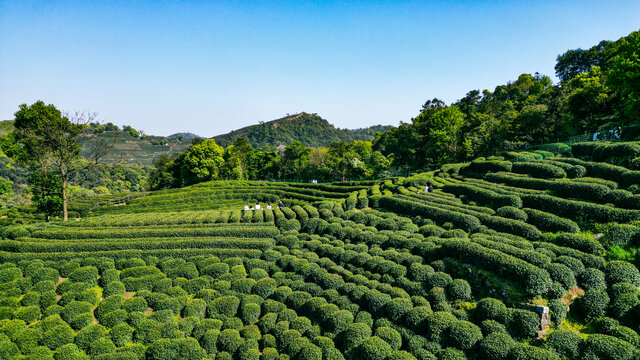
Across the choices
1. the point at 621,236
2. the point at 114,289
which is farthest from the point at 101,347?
the point at 621,236

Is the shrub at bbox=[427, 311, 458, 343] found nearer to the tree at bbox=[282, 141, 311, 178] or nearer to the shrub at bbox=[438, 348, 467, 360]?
the shrub at bbox=[438, 348, 467, 360]

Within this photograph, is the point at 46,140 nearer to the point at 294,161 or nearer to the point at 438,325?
the point at 438,325

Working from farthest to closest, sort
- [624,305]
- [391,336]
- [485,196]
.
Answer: [485,196] < [391,336] < [624,305]

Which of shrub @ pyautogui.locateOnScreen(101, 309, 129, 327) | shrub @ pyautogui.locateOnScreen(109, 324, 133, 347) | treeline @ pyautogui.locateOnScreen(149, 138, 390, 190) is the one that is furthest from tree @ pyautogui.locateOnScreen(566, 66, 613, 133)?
shrub @ pyautogui.locateOnScreen(101, 309, 129, 327)

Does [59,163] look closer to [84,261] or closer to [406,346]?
[84,261]

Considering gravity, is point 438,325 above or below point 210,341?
above

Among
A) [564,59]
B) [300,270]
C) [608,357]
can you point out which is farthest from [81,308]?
[564,59]
